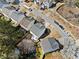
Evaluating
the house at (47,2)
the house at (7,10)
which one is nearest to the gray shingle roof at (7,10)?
the house at (7,10)

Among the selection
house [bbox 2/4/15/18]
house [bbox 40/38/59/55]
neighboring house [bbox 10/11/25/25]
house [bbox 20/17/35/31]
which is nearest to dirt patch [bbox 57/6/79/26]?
house [bbox 20/17/35/31]

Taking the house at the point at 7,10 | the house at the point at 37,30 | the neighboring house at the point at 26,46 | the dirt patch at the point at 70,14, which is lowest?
the neighboring house at the point at 26,46

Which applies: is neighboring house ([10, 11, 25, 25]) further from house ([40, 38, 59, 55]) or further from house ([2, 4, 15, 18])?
house ([40, 38, 59, 55])

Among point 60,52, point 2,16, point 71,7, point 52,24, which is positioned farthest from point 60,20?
point 2,16

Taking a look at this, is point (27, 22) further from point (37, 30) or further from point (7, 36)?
point (7, 36)

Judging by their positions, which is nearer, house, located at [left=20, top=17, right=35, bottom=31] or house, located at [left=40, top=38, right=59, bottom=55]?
house, located at [left=40, top=38, right=59, bottom=55]

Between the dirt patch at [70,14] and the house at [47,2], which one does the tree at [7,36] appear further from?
the dirt patch at [70,14]

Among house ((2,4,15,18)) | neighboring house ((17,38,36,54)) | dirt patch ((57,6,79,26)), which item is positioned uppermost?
house ((2,4,15,18))

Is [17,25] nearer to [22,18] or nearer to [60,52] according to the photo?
[22,18]
